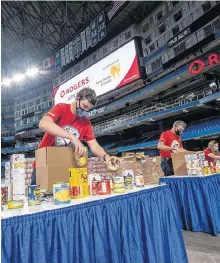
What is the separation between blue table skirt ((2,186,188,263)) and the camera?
3.77ft

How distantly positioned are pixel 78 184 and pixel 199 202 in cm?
190

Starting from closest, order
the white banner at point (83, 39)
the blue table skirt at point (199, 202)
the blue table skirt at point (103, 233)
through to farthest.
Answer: the blue table skirt at point (103, 233), the blue table skirt at point (199, 202), the white banner at point (83, 39)

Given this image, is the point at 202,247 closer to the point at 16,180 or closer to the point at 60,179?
the point at 60,179

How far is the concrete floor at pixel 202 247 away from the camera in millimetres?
2055

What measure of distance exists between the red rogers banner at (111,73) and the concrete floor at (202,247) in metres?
10.7

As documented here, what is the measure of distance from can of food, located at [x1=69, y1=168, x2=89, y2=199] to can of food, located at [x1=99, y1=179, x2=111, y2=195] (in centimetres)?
12

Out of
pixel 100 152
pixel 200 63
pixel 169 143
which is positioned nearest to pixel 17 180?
pixel 100 152

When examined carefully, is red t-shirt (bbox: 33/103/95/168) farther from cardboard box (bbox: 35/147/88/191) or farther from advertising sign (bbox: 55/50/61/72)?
advertising sign (bbox: 55/50/61/72)

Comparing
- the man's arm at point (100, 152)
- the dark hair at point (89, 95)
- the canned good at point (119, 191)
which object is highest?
the dark hair at point (89, 95)

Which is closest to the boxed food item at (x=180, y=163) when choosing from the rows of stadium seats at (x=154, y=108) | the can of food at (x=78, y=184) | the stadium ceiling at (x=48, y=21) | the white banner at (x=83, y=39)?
the can of food at (x=78, y=184)

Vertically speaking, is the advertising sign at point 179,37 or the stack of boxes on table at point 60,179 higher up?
the advertising sign at point 179,37

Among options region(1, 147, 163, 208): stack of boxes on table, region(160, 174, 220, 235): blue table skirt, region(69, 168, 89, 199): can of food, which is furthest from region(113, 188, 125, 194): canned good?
region(160, 174, 220, 235): blue table skirt

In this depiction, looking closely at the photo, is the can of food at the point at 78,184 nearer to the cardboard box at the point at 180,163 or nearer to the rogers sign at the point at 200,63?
the cardboard box at the point at 180,163

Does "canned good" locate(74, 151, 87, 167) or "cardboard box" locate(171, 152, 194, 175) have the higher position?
"canned good" locate(74, 151, 87, 167)
